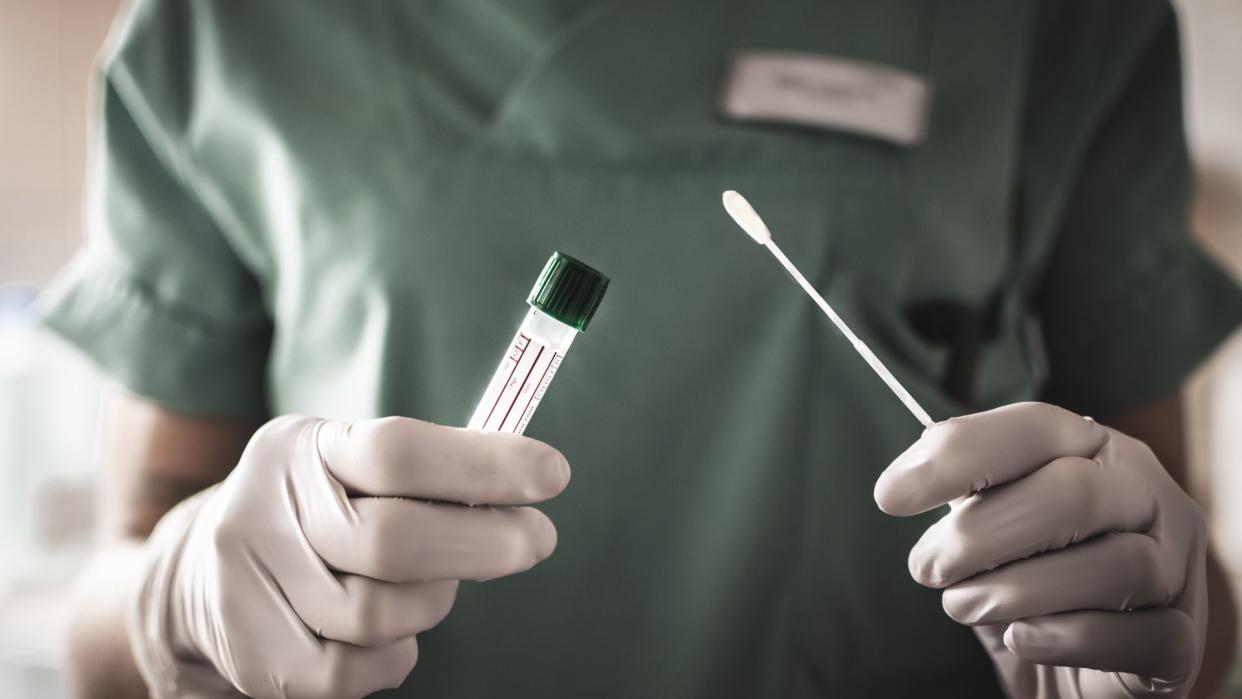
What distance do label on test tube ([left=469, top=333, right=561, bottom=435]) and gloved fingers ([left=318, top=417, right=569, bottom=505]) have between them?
0.05 feet

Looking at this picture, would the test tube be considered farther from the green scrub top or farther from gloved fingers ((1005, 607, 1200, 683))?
gloved fingers ((1005, 607, 1200, 683))

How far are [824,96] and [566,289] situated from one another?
10.2 inches

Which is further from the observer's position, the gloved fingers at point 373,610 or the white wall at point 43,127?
the white wall at point 43,127

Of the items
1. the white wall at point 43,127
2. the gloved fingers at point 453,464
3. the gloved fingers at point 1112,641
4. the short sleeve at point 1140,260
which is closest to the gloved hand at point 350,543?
the gloved fingers at point 453,464

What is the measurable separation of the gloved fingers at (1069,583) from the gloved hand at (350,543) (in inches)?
7.2

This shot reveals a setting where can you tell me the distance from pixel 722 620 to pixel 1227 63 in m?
0.77

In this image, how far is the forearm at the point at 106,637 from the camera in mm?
516

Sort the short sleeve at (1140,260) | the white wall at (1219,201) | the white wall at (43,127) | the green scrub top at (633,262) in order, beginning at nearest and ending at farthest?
the green scrub top at (633,262), the short sleeve at (1140,260), the white wall at (1219,201), the white wall at (43,127)

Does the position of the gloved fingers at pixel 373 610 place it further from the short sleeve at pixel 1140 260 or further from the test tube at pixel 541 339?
the short sleeve at pixel 1140 260

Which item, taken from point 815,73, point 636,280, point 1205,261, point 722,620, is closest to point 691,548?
point 722,620

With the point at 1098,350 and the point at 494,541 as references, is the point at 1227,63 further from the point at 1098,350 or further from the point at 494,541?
the point at 494,541

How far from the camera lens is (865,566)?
0.51 meters

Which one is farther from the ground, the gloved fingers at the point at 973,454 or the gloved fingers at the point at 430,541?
the gloved fingers at the point at 973,454

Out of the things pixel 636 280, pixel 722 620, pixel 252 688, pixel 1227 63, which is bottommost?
pixel 252 688
